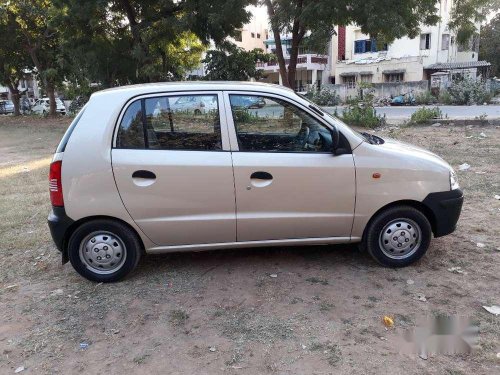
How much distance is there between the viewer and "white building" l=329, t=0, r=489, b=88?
42812 millimetres

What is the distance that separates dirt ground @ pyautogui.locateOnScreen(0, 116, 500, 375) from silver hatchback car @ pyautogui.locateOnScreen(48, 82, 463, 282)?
0.33 metres

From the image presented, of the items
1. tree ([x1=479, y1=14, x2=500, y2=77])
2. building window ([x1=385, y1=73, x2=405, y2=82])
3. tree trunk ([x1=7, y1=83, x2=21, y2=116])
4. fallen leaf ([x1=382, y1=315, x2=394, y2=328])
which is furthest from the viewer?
tree ([x1=479, y1=14, x2=500, y2=77])

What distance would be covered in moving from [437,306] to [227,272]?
1822 millimetres

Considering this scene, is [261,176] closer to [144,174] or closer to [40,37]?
[144,174]

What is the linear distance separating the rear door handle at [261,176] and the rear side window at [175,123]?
1.26ft

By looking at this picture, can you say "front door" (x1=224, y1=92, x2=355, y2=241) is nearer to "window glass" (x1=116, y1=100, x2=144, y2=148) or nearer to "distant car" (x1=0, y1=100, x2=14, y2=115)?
"window glass" (x1=116, y1=100, x2=144, y2=148)

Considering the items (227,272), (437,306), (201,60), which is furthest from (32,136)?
(437,306)

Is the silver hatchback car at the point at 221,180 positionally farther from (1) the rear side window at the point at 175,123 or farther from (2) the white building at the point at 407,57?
(2) the white building at the point at 407,57

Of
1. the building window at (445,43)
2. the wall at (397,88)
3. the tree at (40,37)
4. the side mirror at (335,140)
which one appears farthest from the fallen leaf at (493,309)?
the building window at (445,43)

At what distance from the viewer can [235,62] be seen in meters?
20.1

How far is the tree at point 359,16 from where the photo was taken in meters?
13.3

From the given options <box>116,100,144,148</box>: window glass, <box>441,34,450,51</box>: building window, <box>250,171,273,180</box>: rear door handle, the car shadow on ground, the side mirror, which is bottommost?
the car shadow on ground

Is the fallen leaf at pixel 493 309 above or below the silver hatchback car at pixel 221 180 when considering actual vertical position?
below

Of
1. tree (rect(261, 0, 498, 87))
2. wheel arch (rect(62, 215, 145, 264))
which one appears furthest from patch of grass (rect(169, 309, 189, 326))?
tree (rect(261, 0, 498, 87))
